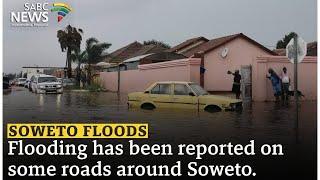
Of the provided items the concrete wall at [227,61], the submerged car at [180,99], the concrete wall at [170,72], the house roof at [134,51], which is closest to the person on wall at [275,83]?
the concrete wall at [227,61]

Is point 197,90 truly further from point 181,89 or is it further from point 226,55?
point 226,55

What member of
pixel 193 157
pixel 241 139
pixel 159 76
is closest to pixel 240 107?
pixel 159 76

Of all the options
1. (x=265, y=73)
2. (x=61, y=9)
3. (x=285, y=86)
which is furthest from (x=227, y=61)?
(x=61, y=9)

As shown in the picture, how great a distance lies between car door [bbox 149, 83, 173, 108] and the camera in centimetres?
998

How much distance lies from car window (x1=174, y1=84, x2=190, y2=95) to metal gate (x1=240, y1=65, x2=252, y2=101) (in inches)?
174

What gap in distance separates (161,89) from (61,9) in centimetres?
445

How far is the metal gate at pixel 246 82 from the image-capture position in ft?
46.7

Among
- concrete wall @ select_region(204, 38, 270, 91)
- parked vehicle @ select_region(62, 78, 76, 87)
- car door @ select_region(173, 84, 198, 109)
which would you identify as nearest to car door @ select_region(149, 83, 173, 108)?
car door @ select_region(173, 84, 198, 109)

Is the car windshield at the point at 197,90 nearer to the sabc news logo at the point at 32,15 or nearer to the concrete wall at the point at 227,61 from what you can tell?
the concrete wall at the point at 227,61

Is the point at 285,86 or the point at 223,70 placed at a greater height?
the point at 223,70

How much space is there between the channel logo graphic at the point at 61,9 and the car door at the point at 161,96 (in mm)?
4169

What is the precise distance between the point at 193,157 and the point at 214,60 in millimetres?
12015

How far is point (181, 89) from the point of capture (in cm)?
1007

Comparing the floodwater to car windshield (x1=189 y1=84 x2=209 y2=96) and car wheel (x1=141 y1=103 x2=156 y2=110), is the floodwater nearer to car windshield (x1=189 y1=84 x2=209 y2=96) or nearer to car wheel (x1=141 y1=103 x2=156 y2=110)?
car wheel (x1=141 y1=103 x2=156 y2=110)
